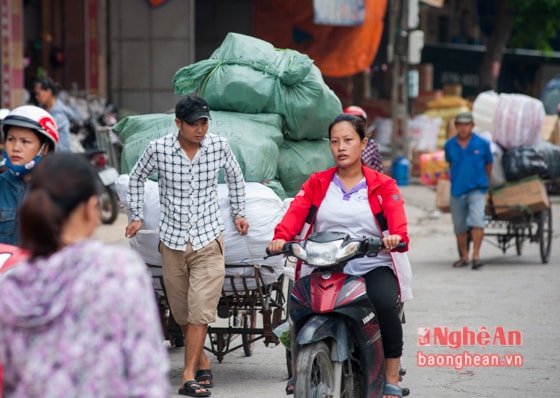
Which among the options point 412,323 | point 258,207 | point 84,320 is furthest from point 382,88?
point 84,320

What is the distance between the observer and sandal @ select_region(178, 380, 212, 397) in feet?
19.7

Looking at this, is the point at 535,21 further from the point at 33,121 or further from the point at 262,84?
the point at 33,121

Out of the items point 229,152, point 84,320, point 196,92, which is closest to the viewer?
point 84,320

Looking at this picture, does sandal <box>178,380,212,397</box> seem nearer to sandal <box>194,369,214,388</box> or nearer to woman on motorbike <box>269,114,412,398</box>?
sandal <box>194,369,214,388</box>

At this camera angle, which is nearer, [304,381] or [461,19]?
[304,381]

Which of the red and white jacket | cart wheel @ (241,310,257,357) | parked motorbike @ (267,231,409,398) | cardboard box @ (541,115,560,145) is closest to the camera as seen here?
parked motorbike @ (267,231,409,398)

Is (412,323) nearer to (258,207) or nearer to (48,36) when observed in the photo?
(258,207)

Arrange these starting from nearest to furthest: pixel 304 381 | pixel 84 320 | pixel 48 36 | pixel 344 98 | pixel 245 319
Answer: pixel 84 320, pixel 304 381, pixel 245 319, pixel 48 36, pixel 344 98

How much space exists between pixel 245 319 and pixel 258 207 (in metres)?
0.80

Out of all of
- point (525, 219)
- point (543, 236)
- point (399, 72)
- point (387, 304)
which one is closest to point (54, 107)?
point (525, 219)

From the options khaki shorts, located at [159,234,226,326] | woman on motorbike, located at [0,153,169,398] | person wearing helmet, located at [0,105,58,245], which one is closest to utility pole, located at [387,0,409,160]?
khaki shorts, located at [159,234,226,326]

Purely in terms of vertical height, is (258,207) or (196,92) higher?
(196,92)

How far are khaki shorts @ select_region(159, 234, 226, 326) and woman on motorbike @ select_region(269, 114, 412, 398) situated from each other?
0.79 meters

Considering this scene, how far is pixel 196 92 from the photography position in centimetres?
732
